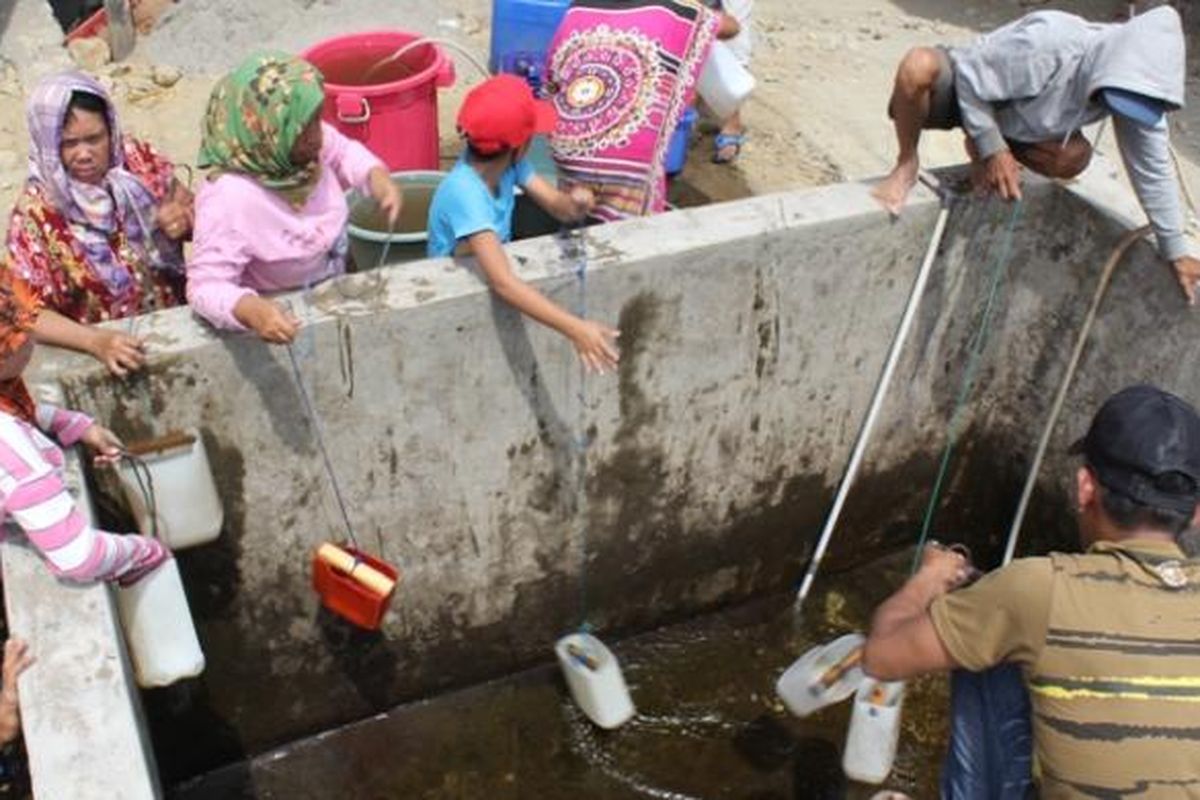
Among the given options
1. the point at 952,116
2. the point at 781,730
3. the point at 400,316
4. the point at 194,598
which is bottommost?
the point at 781,730

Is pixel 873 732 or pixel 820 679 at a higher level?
pixel 820 679

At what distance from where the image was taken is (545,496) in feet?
12.6

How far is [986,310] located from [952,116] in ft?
2.54

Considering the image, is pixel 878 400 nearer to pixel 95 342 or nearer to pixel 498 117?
pixel 498 117

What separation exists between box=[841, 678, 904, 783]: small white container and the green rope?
3.55ft

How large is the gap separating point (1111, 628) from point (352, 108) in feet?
10.5

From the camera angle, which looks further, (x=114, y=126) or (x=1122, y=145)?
(x=1122, y=145)

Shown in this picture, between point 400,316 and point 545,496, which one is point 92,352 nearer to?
point 400,316

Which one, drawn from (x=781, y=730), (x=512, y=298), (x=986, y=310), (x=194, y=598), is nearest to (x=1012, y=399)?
(x=986, y=310)

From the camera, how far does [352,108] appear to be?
4434mm

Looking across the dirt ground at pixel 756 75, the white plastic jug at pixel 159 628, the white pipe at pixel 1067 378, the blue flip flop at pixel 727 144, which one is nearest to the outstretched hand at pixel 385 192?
the white plastic jug at pixel 159 628

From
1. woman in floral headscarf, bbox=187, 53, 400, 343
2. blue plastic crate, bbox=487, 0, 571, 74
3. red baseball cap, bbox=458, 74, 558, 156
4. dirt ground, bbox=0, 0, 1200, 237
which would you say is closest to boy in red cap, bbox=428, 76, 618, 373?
red baseball cap, bbox=458, 74, 558, 156

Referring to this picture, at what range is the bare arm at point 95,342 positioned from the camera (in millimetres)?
2969

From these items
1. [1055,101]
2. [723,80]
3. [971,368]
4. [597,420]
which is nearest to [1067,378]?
[971,368]
